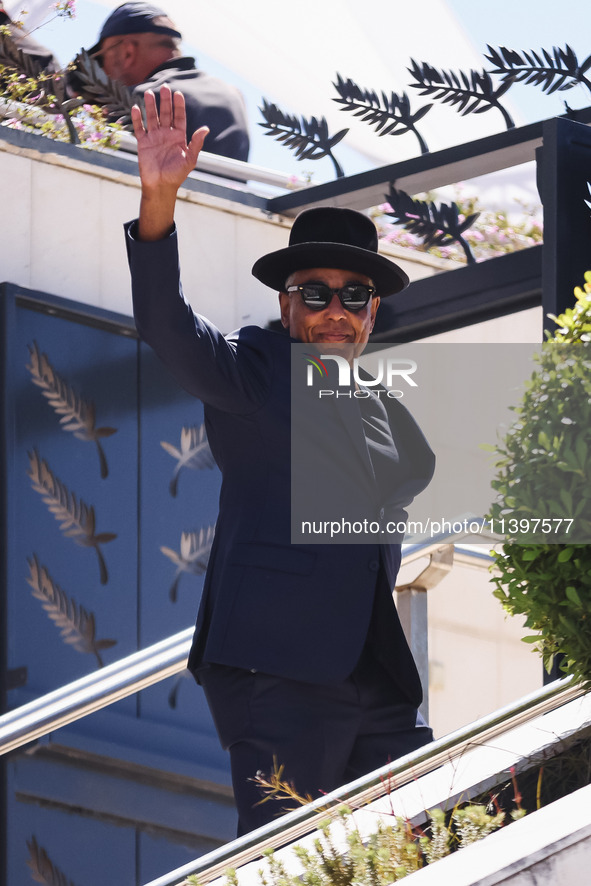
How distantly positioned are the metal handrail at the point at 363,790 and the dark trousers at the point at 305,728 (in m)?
0.38

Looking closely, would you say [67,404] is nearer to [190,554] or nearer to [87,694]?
[190,554]

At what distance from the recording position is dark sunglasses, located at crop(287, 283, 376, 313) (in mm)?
3432

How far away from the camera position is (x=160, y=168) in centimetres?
307

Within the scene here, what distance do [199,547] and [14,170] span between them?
5.50ft

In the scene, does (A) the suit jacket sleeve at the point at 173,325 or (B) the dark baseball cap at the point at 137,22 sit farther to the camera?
(B) the dark baseball cap at the point at 137,22

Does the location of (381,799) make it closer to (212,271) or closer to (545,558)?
(545,558)

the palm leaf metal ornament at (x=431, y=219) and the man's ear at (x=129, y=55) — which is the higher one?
the man's ear at (x=129, y=55)

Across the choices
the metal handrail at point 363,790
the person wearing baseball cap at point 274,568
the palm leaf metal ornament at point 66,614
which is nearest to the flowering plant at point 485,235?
the palm leaf metal ornament at point 66,614

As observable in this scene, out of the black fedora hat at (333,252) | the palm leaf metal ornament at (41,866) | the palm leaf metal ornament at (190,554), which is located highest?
the black fedora hat at (333,252)

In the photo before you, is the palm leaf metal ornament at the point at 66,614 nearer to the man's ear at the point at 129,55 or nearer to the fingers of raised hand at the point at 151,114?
the man's ear at the point at 129,55

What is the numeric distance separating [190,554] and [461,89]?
2.14 metres

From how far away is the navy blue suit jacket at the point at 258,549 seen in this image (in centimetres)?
306

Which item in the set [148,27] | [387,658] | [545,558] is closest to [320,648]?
[387,658]

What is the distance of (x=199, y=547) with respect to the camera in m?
6.08
